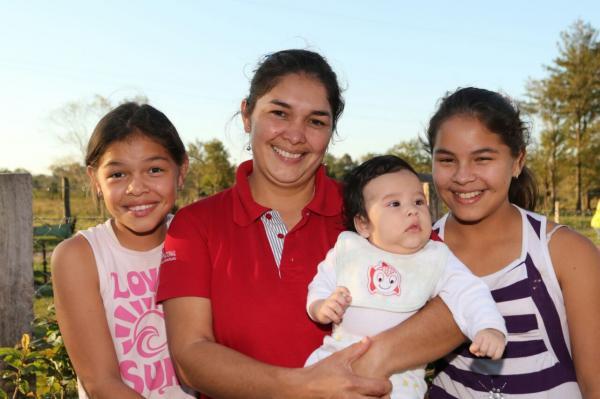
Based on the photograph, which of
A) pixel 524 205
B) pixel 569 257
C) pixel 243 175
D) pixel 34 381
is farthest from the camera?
pixel 34 381

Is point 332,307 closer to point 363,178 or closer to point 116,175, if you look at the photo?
point 363,178

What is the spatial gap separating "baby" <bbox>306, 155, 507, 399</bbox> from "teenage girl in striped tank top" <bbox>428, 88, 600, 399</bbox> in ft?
1.17

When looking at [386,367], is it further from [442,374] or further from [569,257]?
[569,257]

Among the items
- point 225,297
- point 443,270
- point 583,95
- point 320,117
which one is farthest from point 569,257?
point 583,95

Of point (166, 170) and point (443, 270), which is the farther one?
point (166, 170)

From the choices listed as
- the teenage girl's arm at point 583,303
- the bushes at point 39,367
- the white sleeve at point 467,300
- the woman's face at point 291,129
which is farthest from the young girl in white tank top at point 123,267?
the teenage girl's arm at point 583,303

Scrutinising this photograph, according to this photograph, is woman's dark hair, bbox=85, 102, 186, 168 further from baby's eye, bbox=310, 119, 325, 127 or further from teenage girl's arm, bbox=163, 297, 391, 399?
teenage girl's arm, bbox=163, 297, 391, 399

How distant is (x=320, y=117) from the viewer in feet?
8.95

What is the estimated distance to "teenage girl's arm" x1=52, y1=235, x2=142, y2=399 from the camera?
2.58 metres

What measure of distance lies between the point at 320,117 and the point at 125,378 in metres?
1.51

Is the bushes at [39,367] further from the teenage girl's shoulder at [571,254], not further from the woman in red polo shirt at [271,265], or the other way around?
the teenage girl's shoulder at [571,254]

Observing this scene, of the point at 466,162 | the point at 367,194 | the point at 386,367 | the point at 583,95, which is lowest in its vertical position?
the point at 386,367

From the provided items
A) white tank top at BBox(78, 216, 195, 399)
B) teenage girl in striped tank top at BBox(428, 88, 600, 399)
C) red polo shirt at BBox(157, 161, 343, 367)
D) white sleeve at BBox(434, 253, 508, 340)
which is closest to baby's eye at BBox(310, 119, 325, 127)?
red polo shirt at BBox(157, 161, 343, 367)

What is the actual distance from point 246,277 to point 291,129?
70 cm
